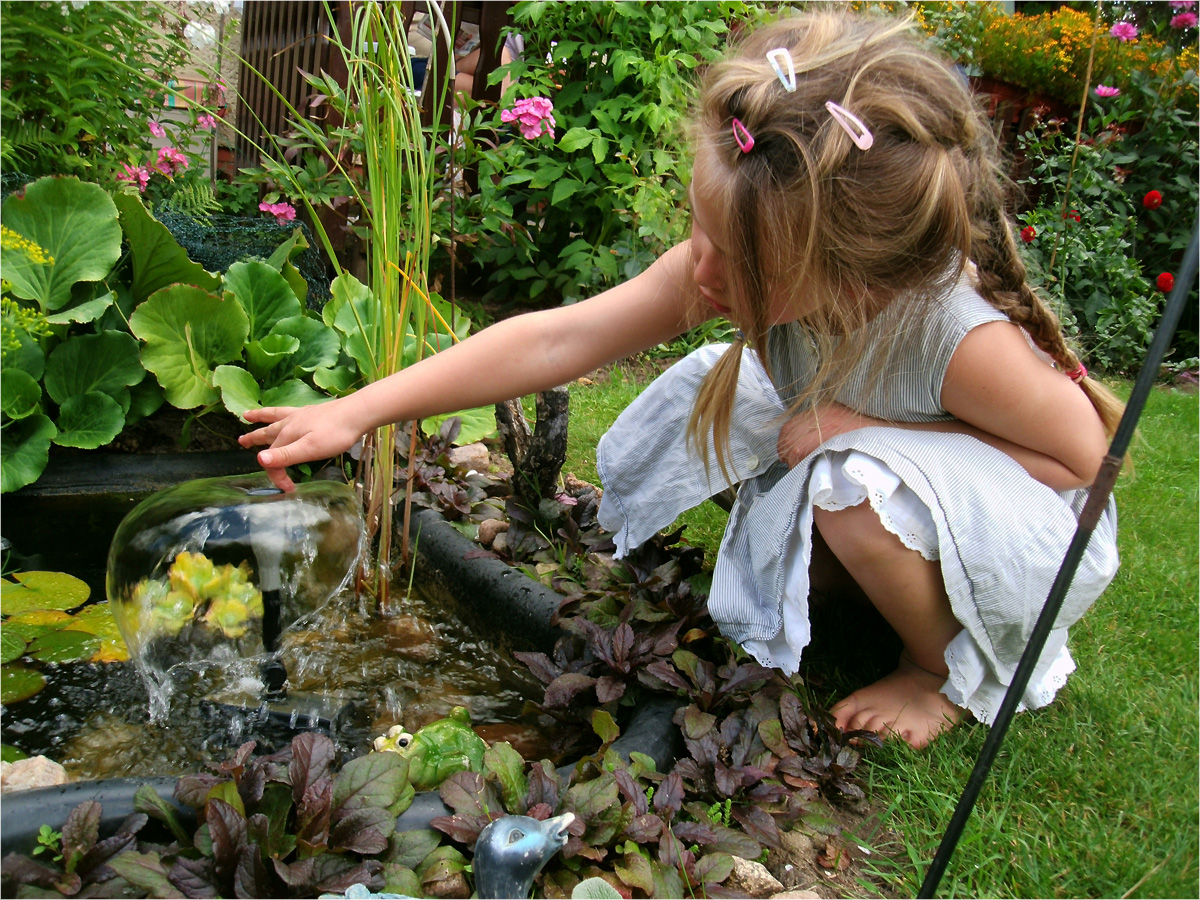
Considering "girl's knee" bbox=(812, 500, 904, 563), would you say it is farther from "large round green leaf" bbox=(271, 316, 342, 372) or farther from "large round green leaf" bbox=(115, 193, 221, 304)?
"large round green leaf" bbox=(115, 193, 221, 304)

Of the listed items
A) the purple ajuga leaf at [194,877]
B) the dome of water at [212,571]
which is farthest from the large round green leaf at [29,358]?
the purple ajuga leaf at [194,877]

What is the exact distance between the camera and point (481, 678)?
184 centimetres

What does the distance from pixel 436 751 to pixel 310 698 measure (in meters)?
0.44

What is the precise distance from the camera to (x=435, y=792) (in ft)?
4.13

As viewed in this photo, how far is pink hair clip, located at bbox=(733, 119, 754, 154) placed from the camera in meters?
1.31

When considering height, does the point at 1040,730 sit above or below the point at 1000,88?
below

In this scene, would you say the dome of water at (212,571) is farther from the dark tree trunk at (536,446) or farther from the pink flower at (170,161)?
the pink flower at (170,161)

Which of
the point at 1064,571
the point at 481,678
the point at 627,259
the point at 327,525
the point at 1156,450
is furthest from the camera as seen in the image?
the point at 627,259

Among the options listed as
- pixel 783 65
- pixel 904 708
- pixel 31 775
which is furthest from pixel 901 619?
pixel 31 775

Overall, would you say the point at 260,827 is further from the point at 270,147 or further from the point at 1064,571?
the point at 270,147

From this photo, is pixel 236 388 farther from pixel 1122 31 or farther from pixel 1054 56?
pixel 1122 31

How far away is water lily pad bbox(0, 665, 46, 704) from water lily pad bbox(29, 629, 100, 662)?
2.2 inches

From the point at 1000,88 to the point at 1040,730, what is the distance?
4959 millimetres

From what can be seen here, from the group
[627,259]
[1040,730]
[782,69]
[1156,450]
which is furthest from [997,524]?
[627,259]
